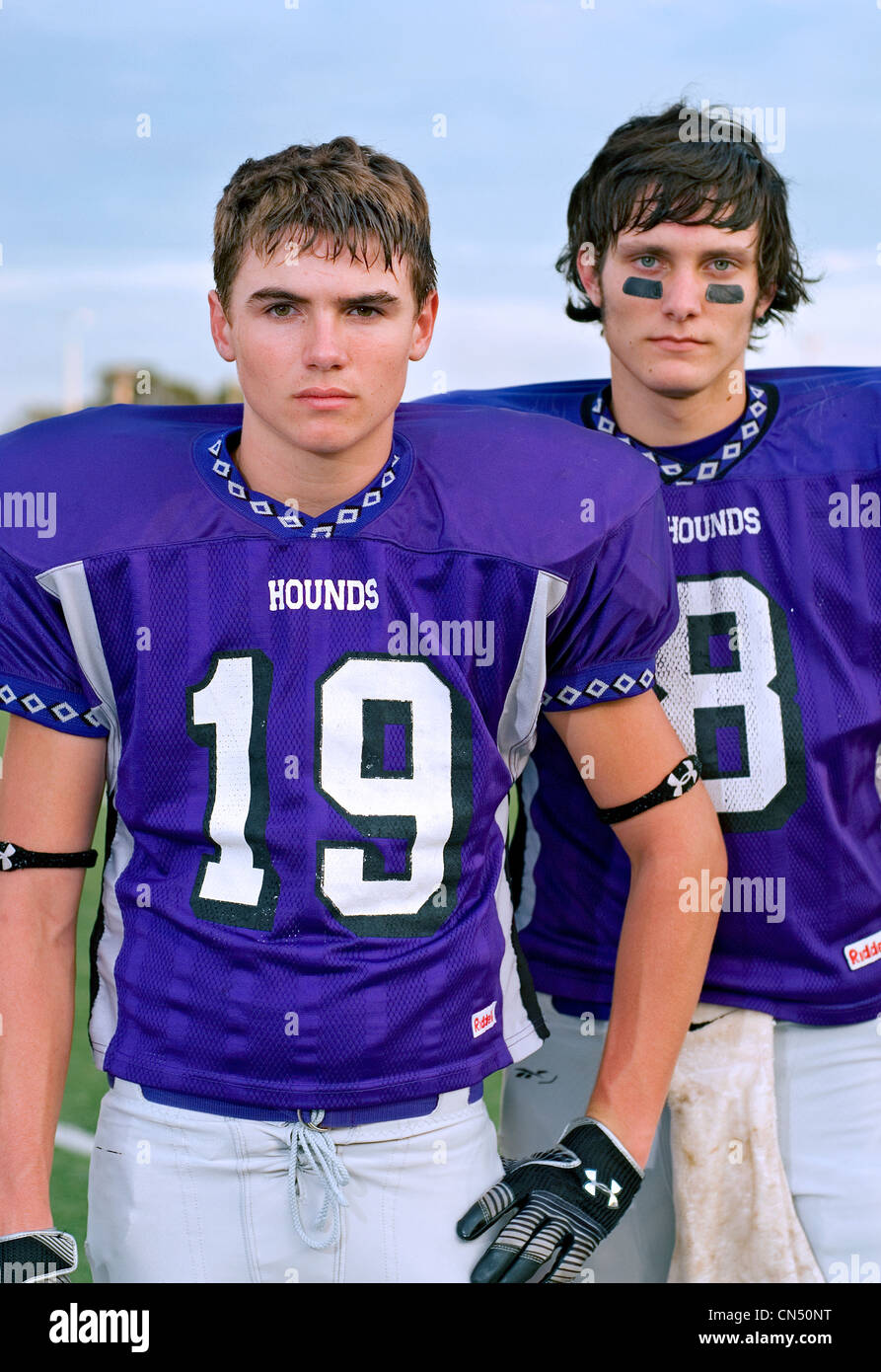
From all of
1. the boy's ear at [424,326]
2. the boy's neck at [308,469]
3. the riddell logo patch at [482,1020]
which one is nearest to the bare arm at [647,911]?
the riddell logo patch at [482,1020]

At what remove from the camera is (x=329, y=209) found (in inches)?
68.9

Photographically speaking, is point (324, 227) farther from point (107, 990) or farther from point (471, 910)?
point (107, 990)

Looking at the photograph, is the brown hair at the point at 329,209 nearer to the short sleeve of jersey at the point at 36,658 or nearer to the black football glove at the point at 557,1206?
the short sleeve of jersey at the point at 36,658

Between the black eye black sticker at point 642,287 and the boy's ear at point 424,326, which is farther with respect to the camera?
the black eye black sticker at point 642,287

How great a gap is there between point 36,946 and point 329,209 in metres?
0.94

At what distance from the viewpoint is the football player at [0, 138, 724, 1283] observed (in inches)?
66.5

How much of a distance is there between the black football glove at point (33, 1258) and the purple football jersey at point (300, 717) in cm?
20

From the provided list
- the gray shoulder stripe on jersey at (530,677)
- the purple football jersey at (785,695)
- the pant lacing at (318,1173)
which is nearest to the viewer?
the pant lacing at (318,1173)

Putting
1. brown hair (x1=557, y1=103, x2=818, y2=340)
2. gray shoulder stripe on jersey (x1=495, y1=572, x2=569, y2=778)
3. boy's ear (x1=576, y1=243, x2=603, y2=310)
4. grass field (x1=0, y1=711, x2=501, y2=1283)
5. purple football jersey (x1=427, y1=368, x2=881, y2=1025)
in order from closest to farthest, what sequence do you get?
gray shoulder stripe on jersey (x1=495, y1=572, x2=569, y2=778) < purple football jersey (x1=427, y1=368, x2=881, y2=1025) < brown hair (x1=557, y1=103, x2=818, y2=340) < boy's ear (x1=576, y1=243, x2=603, y2=310) < grass field (x1=0, y1=711, x2=501, y2=1283)

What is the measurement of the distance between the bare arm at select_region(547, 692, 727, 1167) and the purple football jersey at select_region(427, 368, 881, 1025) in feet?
0.84

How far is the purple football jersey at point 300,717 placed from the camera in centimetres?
169

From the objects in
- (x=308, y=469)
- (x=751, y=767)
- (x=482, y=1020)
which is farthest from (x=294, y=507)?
(x=751, y=767)

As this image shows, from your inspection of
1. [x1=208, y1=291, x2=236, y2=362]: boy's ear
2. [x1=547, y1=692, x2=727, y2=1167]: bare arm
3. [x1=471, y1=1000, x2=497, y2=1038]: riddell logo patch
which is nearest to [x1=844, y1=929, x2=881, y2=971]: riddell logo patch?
[x1=547, y1=692, x2=727, y2=1167]: bare arm

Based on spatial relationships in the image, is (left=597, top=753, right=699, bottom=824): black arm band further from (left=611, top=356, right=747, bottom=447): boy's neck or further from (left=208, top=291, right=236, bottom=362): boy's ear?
(left=208, top=291, right=236, bottom=362): boy's ear
